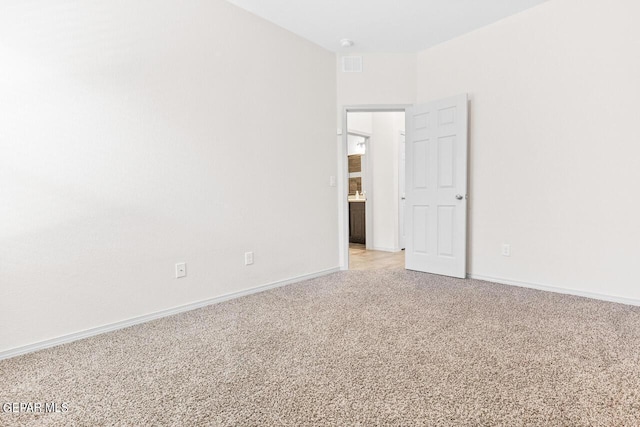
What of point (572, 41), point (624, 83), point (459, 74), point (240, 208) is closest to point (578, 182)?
point (624, 83)

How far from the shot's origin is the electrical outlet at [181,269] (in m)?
2.83

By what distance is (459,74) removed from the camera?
12.6ft

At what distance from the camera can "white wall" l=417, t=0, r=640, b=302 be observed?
111 inches

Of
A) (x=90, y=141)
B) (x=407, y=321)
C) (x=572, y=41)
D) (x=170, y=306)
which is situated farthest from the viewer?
(x=572, y=41)

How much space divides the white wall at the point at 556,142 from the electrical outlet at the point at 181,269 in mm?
2995

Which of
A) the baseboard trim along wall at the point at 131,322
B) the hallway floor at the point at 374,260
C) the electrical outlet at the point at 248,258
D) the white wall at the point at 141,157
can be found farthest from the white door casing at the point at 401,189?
the electrical outlet at the point at 248,258

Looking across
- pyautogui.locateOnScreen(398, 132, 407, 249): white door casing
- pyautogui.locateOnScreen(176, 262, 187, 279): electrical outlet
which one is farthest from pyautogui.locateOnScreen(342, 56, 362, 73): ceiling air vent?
pyautogui.locateOnScreen(176, 262, 187, 279): electrical outlet

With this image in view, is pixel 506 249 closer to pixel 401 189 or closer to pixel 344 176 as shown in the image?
pixel 344 176

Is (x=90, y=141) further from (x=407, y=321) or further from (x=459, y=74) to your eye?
(x=459, y=74)

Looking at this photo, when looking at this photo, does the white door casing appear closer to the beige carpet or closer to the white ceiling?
the white ceiling

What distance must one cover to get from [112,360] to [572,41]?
4300 millimetres

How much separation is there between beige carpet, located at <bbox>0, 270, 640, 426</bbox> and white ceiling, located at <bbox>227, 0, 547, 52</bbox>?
2.68m

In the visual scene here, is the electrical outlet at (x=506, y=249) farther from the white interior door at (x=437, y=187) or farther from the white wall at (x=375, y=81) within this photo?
the white wall at (x=375, y=81)

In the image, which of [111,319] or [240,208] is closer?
[111,319]
